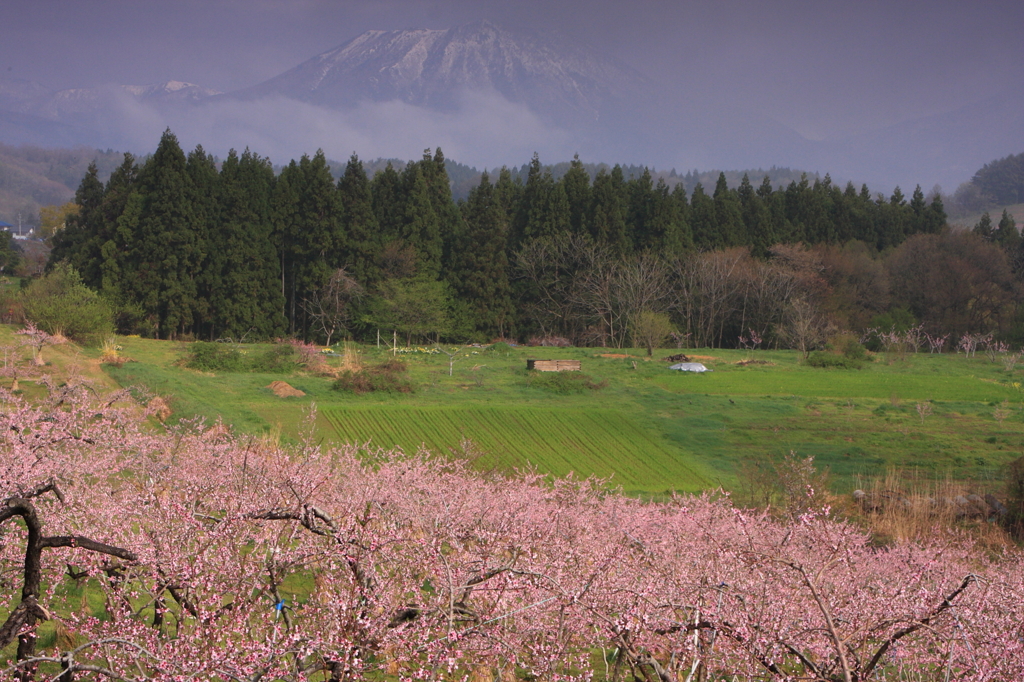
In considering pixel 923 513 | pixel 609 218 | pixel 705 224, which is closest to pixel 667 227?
pixel 609 218

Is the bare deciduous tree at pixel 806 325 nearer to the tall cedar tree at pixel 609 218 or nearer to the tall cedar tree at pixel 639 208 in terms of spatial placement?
the tall cedar tree at pixel 639 208

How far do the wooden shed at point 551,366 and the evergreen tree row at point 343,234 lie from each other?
11448 mm

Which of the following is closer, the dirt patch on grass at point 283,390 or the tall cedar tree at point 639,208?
the dirt patch on grass at point 283,390

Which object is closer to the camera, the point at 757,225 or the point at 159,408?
the point at 159,408

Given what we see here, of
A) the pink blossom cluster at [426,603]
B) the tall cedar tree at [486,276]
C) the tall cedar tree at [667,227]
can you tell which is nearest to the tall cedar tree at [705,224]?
the tall cedar tree at [667,227]

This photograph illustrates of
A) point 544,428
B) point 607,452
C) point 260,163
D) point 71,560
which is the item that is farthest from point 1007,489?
point 260,163

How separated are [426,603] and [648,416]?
21.3m

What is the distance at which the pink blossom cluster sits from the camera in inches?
154

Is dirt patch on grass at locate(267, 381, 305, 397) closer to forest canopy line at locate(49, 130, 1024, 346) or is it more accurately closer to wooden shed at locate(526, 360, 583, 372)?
wooden shed at locate(526, 360, 583, 372)

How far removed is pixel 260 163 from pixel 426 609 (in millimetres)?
45989

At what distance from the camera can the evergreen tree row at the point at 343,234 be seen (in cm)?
4172

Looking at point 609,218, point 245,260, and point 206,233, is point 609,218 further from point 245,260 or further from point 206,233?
point 206,233

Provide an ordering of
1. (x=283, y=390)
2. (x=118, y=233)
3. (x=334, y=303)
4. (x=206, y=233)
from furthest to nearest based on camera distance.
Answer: (x=334, y=303)
(x=206, y=233)
(x=118, y=233)
(x=283, y=390)

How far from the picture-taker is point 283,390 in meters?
26.6
